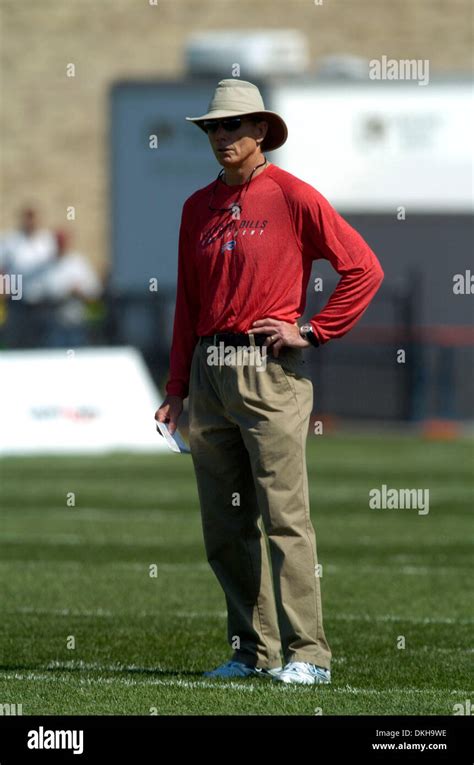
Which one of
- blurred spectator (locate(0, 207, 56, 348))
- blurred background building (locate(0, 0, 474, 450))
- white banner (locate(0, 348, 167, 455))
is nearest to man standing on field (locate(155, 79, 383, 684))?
white banner (locate(0, 348, 167, 455))

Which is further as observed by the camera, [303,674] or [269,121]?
[269,121]

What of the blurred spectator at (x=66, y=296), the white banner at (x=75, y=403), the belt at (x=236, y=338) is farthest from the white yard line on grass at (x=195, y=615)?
the blurred spectator at (x=66, y=296)

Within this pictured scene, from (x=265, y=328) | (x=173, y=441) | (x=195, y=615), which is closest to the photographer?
(x=265, y=328)

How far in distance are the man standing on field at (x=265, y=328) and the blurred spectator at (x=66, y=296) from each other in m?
15.9

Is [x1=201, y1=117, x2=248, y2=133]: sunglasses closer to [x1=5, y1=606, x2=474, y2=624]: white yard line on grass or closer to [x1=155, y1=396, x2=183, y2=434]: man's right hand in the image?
[x1=155, y1=396, x2=183, y2=434]: man's right hand

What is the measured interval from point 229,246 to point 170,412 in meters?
0.83

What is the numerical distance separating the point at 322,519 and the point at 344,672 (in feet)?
22.1

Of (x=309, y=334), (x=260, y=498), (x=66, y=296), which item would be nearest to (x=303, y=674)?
(x=260, y=498)

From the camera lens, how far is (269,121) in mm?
8141

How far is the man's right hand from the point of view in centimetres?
840

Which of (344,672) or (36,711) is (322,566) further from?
(36,711)

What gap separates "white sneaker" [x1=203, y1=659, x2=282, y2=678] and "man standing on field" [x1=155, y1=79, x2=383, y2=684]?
0.10 m

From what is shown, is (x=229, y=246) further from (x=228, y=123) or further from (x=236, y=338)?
(x=228, y=123)

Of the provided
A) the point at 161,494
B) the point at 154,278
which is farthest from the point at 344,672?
the point at 154,278
